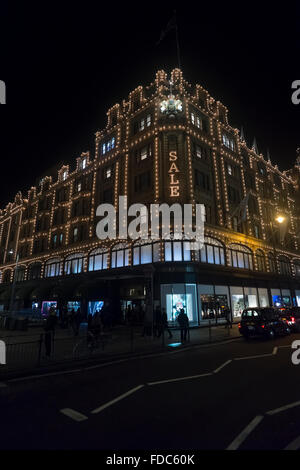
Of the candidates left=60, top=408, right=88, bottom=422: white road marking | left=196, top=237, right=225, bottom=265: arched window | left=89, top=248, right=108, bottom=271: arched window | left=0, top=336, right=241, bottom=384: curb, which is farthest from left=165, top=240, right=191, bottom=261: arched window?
left=60, top=408, right=88, bottom=422: white road marking

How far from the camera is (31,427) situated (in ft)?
16.2

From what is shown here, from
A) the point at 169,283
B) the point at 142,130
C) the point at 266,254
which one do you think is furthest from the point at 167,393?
the point at 266,254

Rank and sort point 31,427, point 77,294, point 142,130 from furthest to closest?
point 142,130, point 77,294, point 31,427

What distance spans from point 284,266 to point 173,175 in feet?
83.2

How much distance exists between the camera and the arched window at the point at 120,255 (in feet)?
95.0

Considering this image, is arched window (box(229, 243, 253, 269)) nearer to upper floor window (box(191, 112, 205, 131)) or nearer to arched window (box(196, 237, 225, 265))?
arched window (box(196, 237, 225, 265))

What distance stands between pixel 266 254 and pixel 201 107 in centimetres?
2283

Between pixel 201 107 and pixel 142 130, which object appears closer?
pixel 142 130

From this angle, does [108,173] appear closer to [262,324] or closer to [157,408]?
[262,324]

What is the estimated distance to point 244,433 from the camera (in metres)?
4.52

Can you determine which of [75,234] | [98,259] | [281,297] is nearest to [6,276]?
[75,234]

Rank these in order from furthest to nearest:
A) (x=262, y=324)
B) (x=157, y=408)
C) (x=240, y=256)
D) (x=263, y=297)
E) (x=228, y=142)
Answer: (x=228, y=142) < (x=263, y=297) < (x=240, y=256) < (x=262, y=324) < (x=157, y=408)
